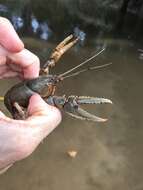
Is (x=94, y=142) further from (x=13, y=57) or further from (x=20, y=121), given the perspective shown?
(x=20, y=121)

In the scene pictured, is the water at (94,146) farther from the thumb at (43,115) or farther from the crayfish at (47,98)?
the thumb at (43,115)

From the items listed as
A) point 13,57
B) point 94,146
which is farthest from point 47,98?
point 94,146

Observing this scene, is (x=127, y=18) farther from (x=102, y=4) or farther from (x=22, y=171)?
(x=22, y=171)

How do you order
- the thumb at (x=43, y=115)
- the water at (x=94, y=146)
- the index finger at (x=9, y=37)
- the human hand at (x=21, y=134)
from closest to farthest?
1. the human hand at (x=21, y=134)
2. the thumb at (x=43, y=115)
3. the index finger at (x=9, y=37)
4. the water at (x=94, y=146)

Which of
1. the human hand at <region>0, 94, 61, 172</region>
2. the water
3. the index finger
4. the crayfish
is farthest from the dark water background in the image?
the human hand at <region>0, 94, 61, 172</region>

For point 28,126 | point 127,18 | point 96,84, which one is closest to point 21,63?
point 28,126

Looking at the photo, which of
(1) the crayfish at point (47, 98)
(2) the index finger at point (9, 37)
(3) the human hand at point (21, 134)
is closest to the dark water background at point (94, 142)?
(1) the crayfish at point (47, 98)
